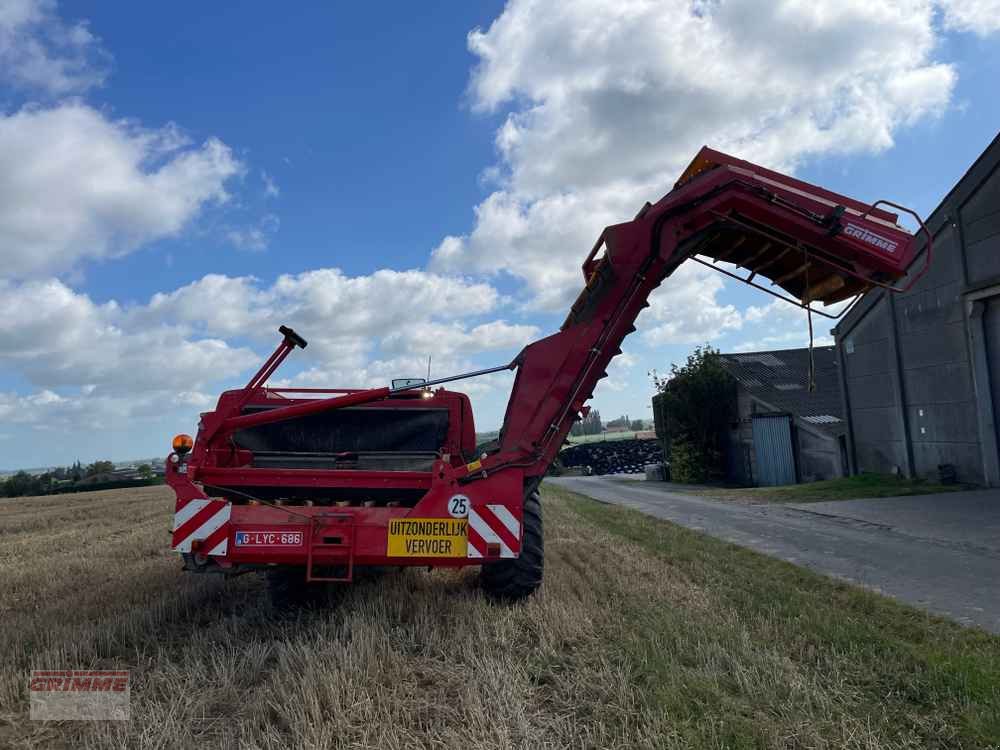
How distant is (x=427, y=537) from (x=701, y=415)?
2494 centimetres

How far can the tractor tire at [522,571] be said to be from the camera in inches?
206

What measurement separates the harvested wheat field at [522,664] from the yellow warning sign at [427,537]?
0.50 m

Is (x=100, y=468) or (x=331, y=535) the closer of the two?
(x=331, y=535)

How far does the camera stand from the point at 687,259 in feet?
18.0

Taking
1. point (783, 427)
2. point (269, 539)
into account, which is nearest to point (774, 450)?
point (783, 427)

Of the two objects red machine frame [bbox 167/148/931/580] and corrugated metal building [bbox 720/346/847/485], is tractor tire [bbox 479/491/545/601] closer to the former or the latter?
red machine frame [bbox 167/148/931/580]

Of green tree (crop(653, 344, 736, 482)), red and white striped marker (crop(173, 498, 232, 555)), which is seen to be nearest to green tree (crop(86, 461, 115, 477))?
green tree (crop(653, 344, 736, 482))

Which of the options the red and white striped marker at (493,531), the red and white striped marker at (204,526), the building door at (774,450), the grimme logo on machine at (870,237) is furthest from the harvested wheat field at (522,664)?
the building door at (774,450)

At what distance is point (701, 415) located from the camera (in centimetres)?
2806

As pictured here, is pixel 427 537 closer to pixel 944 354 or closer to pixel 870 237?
pixel 870 237

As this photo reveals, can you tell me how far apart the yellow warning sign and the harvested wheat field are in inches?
19.6

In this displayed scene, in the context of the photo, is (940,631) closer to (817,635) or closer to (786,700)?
(817,635)

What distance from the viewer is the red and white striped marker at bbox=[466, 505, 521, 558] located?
493 cm

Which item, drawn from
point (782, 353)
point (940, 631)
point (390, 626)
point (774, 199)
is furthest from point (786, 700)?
point (782, 353)
